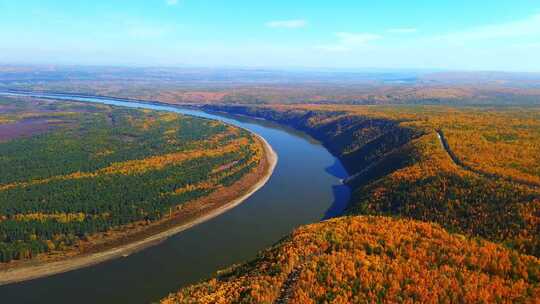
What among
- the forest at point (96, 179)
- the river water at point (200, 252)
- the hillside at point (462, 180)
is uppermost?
the hillside at point (462, 180)

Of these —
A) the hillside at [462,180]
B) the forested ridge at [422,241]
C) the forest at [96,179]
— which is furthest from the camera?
the forest at [96,179]

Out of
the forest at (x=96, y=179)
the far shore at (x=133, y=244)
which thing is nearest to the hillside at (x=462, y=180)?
the far shore at (x=133, y=244)

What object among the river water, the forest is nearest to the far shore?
the river water

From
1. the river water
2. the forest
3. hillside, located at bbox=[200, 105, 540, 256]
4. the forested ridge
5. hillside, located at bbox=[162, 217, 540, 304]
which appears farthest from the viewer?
the forest

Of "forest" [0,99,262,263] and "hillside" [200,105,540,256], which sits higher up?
"hillside" [200,105,540,256]

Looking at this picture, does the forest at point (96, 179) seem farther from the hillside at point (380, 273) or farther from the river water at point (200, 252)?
the hillside at point (380, 273)

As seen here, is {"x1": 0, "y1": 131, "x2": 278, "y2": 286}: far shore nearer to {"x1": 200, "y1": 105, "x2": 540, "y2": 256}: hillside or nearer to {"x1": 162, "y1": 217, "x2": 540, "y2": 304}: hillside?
{"x1": 162, "y1": 217, "x2": 540, "y2": 304}: hillside

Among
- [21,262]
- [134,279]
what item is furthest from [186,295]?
[21,262]

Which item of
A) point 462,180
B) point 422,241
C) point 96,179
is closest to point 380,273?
point 422,241
